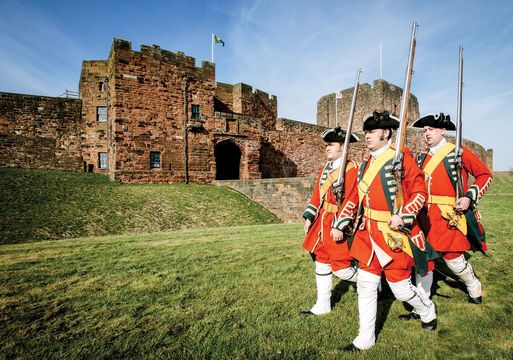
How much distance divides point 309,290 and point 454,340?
176 cm

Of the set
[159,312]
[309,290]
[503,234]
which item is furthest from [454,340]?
[503,234]

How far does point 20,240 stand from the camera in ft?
30.9

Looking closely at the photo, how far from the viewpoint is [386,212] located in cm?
314

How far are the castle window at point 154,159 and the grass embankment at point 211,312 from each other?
41.3ft

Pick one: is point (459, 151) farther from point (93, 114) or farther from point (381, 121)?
point (93, 114)

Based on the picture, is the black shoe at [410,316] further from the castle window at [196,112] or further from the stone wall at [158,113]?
the castle window at [196,112]

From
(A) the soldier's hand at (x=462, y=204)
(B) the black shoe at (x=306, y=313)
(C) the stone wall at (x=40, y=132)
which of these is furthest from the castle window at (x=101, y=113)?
(A) the soldier's hand at (x=462, y=204)

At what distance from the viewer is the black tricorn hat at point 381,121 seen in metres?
3.21

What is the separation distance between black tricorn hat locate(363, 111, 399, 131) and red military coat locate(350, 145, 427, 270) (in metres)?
0.26

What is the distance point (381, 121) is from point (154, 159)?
16814 mm

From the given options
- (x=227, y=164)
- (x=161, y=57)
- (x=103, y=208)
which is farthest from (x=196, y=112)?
(x=103, y=208)

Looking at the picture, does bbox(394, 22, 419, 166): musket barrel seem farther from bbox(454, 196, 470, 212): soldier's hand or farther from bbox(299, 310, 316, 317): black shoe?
bbox(299, 310, 316, 317): black shoe

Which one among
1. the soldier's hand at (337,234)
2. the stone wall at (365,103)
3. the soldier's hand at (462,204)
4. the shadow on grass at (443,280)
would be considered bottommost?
the shadow on grass at (443,280)

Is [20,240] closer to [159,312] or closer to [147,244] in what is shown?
[147,244]
